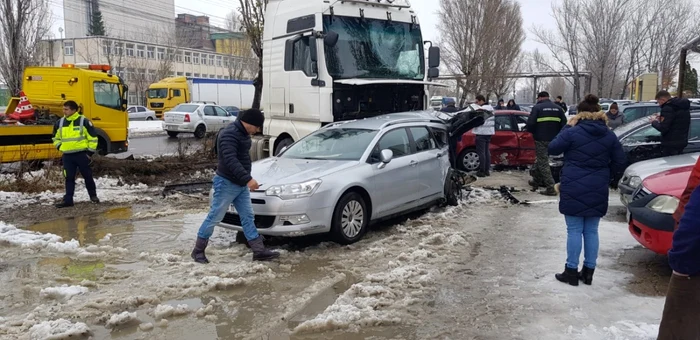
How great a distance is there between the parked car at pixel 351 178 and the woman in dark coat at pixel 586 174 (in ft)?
8.22

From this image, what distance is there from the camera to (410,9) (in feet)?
39.3

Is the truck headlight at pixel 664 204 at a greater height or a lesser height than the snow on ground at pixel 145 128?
greater

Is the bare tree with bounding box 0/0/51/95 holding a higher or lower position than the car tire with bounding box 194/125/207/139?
higher

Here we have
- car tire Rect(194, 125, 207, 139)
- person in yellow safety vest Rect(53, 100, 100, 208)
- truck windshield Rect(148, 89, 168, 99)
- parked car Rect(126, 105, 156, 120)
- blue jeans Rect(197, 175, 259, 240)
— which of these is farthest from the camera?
parked car Rect(126, 105, 156, 120)

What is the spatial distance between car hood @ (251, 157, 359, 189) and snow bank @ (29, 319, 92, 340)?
2.70 m

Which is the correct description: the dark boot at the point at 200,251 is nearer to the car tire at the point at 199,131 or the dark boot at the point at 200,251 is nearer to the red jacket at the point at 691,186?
the red jacket at the point at 691,186

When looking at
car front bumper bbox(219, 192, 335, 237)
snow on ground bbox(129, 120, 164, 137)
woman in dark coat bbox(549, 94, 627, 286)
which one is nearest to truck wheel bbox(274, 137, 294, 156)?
car front bumper bbox(219, 192, 335, 237)

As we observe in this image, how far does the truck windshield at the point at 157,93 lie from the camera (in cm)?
3983

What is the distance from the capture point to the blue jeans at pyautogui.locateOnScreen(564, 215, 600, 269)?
17.5 feet

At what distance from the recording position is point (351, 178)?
22.6ft

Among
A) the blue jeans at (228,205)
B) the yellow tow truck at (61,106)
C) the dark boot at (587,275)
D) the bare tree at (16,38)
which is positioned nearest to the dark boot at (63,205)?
the yellow tow truck at (61,106)

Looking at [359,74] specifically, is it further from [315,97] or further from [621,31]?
[621,31]

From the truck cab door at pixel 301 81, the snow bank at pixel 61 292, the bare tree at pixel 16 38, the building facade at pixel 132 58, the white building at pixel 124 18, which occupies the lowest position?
the snow bank at pixel 61 292

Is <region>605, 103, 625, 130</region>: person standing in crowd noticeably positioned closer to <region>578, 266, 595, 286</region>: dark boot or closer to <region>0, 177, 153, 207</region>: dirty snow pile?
<region>578, 266, 595, 286</region>: dark boot
